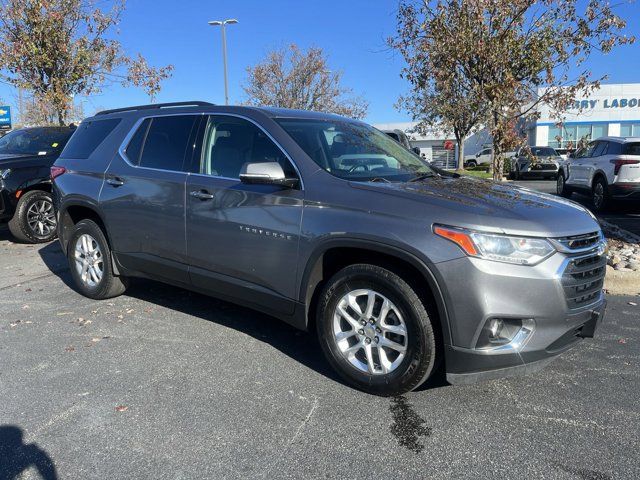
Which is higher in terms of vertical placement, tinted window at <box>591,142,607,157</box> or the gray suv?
tinted window at <box>591,142,607,157</box>

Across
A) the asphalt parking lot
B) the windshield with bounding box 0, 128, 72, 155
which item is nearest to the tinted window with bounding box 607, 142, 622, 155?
the asphalt parking lot

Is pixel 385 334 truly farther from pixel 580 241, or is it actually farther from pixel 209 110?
pixel 209 110

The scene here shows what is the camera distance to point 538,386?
3.55 m

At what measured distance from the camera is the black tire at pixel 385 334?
3094mm

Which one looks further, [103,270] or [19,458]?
[103,270]

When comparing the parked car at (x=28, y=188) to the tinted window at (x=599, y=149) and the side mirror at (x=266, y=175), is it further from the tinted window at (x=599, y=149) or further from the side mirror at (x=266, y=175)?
the tinted window at (x=599, y=149)

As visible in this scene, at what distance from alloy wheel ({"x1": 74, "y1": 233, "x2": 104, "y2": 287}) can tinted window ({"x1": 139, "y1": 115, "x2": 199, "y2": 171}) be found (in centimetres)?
116

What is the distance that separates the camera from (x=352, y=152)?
13.2 feet

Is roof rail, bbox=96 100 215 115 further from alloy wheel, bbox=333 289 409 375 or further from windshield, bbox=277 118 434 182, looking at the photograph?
alloy wheel, bbox=333 289 409 375

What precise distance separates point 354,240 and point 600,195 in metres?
10.1

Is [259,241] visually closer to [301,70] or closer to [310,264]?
[310,264]

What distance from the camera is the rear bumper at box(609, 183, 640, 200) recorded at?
10.6 m

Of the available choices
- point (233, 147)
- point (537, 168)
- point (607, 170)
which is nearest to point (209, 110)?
point (233, 147)

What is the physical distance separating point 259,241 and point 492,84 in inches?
189
